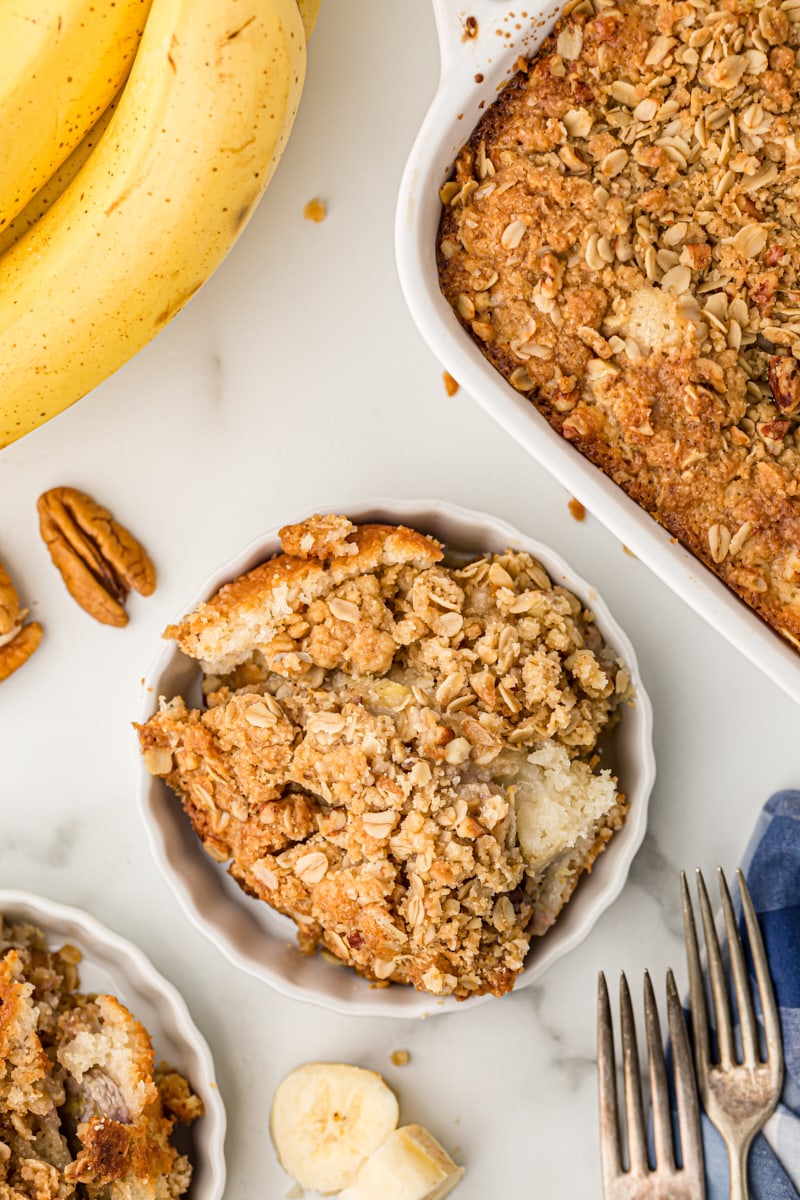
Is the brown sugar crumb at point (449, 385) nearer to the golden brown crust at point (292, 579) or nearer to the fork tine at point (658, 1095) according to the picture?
the golden brown crust at point (292, 579)

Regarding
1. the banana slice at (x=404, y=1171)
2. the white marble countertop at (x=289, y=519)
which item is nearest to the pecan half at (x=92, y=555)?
the white marble countertop at (x=289, y=519)

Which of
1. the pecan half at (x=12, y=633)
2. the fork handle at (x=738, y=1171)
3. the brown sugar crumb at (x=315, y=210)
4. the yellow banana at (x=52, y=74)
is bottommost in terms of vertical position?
the fork handle at (x=738, y=1171)

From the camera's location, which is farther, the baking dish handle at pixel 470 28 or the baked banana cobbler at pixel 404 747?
the baked banana cobbler at pixel 404 747

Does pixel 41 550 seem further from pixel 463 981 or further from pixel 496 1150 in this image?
pixel 496 1150

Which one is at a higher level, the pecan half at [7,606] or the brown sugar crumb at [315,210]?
the brown sugar crumb at [315,210]

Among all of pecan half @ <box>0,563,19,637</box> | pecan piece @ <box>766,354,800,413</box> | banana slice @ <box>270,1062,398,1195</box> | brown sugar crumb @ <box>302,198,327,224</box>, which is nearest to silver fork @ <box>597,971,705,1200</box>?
banana slice @ <box>270,1062,398,1195</box>

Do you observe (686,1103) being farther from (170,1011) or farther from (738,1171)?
(170,1011)

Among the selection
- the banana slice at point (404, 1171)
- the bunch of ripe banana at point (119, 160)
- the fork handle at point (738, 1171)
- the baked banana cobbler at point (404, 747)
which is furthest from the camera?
the banana slice at point (404, 1171)
